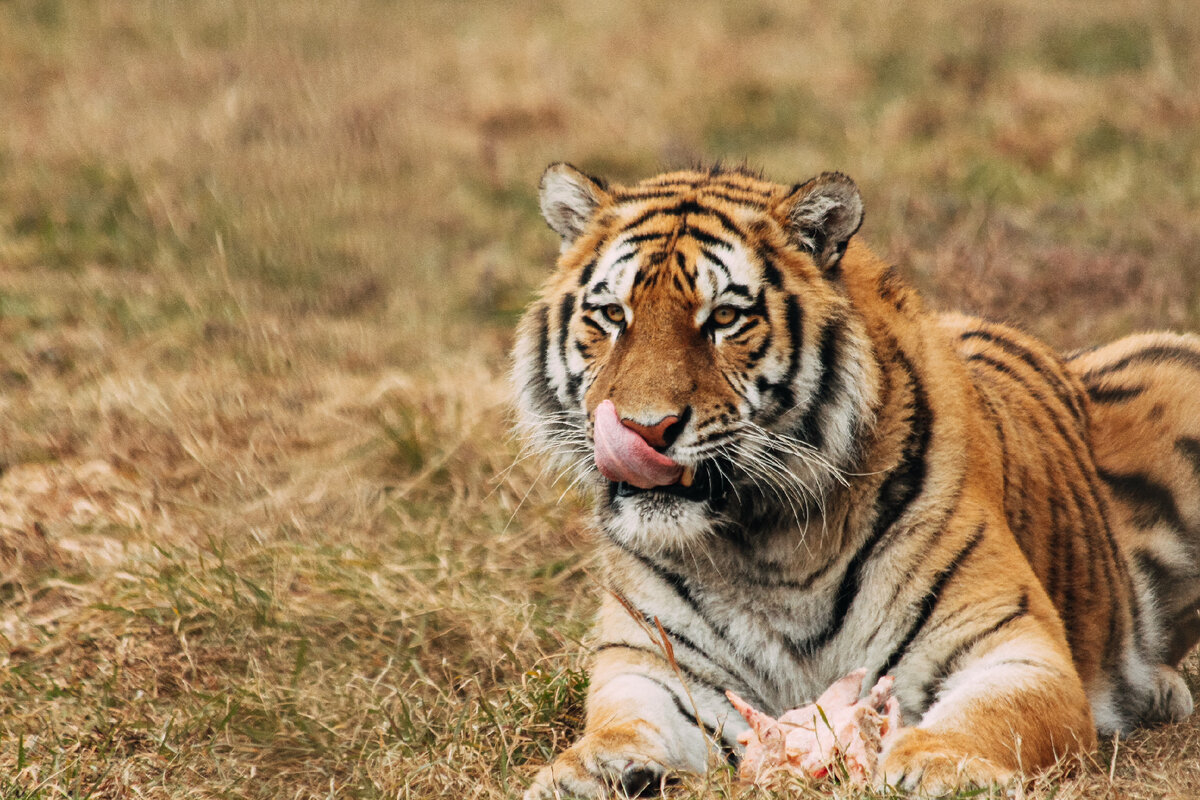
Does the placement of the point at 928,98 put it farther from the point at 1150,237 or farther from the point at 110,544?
the point at 110,544

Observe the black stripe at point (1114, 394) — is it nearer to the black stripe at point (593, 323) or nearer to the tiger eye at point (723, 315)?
the tiger eye at point (723, 315)

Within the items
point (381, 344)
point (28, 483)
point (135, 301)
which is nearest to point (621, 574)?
point (28, 483)

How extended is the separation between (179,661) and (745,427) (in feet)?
5.78

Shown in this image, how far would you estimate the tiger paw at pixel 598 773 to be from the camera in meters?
2.84

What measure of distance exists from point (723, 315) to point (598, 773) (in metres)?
1.04

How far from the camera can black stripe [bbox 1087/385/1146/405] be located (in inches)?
162

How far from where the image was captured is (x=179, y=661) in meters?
3.74

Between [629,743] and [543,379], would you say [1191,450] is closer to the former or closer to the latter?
[543,379]

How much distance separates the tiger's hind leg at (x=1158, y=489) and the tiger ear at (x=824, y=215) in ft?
4.27

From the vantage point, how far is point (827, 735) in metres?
2.89

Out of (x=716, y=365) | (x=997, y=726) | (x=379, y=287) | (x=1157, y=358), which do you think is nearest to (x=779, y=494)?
(x=716, y=365)

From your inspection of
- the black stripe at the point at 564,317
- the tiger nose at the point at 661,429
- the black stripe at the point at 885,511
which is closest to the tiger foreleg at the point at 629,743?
the black stripe at the point at 885,511

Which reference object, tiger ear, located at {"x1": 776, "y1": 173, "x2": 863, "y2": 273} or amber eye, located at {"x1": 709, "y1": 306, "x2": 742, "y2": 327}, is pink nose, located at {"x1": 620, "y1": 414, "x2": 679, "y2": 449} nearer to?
amber eye, located at {"x1": 709, "y1": 306, "x2": 742, "y2": 327}

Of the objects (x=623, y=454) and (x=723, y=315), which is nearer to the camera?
(x=623, y=454)
